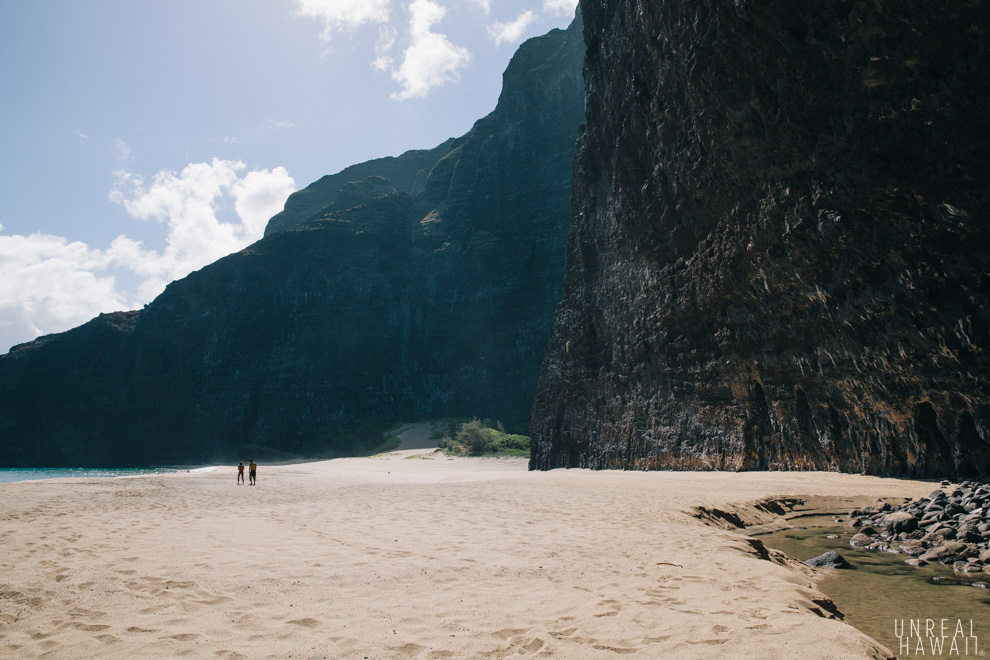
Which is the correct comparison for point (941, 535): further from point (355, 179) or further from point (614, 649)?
point (355, 179)

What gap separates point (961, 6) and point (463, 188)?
263 ft

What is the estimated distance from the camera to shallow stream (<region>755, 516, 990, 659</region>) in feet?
15.7

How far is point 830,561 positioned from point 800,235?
1231cm

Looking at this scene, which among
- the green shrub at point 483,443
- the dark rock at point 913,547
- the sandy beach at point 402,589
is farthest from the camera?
the green shrub at point 483,443

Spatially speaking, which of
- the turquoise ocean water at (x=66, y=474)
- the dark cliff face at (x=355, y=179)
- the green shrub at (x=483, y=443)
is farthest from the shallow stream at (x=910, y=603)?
the dark cliff face at (x=355, y=179)

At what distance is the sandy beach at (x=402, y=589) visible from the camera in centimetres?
396

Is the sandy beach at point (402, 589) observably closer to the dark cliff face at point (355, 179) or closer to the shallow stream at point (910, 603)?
the shallow stream at point (910, 603)

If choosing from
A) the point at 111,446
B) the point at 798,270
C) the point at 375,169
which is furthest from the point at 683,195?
the point at 375,169

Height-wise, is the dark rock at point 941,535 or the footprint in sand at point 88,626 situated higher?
the footprint in sand at point 88,626

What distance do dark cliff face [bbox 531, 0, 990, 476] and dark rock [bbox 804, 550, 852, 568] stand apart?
9.19 metres

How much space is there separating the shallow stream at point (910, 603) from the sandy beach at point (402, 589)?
0.50m

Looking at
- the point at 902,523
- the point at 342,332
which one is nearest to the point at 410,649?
the point at 902,523

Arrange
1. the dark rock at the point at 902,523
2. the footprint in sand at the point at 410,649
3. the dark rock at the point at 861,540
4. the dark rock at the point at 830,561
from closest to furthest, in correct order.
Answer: the footprint in sand at the point at 410,649 → the dark rock at the point at 830,561 → the dark rock at the point at 861,540 → the dark rock at the point at 902,523

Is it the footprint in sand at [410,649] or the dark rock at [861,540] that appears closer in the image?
the footprint in sand at [410,649]
